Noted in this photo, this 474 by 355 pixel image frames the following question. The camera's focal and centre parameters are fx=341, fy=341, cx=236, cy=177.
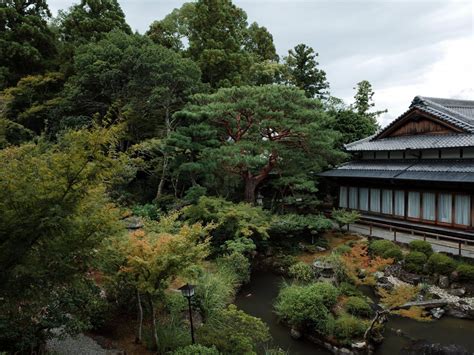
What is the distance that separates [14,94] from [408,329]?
2582 centimetres

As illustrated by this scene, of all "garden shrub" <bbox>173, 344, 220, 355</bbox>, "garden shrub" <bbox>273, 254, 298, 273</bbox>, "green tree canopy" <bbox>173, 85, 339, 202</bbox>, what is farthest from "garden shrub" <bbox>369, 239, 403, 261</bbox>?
"garden shrub" <bbox>173, 344, 220, 355</bbox>

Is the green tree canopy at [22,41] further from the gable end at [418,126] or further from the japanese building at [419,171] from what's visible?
the gable end at [418,126]

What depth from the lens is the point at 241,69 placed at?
28422mm

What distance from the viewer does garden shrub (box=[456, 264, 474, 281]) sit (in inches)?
494

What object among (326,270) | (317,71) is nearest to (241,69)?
(317,71)

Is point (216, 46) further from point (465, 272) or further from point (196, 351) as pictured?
point (196, 351)

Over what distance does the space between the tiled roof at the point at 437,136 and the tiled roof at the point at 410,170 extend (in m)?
0.90

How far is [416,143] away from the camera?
18484mm

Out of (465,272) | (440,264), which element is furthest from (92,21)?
(465,272)

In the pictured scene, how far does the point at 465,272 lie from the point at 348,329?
582 cm

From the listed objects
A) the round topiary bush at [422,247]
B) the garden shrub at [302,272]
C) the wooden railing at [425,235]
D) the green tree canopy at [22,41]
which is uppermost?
the green tree canopy at [22,41]

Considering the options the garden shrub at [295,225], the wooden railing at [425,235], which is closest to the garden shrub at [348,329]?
the wooden railing at [425,235]

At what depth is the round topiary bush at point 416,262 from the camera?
45.3 feet

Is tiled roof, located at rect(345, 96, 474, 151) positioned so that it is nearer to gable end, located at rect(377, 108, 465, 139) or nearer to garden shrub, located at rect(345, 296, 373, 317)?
gable end, located at rect(377, 108, 465, 139)
